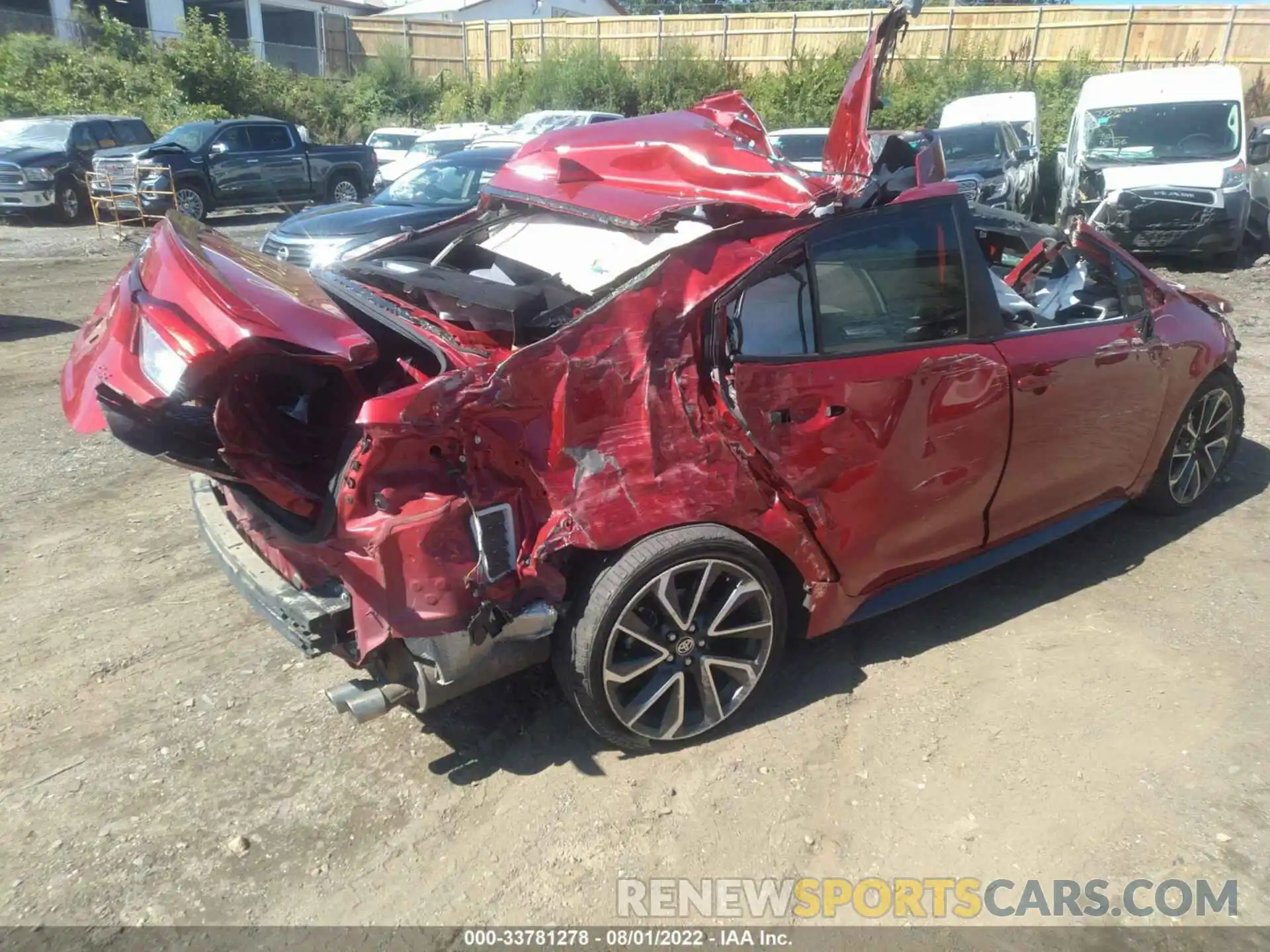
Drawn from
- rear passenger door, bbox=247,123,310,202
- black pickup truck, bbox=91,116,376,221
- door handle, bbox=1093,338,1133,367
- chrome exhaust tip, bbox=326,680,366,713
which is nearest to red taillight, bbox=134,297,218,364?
chrome exhaust tip, bbox=326,680,366,713

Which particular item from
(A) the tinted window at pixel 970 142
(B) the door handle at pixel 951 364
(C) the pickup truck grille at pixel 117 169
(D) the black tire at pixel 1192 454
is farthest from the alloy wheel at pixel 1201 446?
(C) the pickup truck grille at pixel 117 169

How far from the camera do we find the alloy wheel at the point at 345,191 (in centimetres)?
1858

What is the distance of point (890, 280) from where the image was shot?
3324 mm

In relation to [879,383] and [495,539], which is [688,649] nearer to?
[495,539]

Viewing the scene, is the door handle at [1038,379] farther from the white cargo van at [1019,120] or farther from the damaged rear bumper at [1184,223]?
the white cargo van at [1019,120]

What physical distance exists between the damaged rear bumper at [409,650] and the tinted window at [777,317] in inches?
43.1

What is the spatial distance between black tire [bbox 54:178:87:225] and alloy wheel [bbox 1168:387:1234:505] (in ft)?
59.1

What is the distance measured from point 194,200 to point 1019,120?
46.8ft

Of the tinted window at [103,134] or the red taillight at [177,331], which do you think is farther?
the tinted window at [103,134]

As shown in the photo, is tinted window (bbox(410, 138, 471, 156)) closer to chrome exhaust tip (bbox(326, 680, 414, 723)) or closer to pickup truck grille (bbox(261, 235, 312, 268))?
pickup truck grille (bbox(261, 235, 312, 268))

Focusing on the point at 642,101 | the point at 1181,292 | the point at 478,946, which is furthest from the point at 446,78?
the point at 478,946

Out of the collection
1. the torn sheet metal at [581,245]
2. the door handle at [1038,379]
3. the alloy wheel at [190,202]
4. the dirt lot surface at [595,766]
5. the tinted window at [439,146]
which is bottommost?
the dirt lot surface at [595,766]

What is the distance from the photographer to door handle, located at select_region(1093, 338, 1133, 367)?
384 cm

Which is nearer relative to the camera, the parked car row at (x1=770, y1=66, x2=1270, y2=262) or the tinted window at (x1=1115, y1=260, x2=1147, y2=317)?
the tinted window at (x1=1115, y1=260, x2=1147, y2=317)
